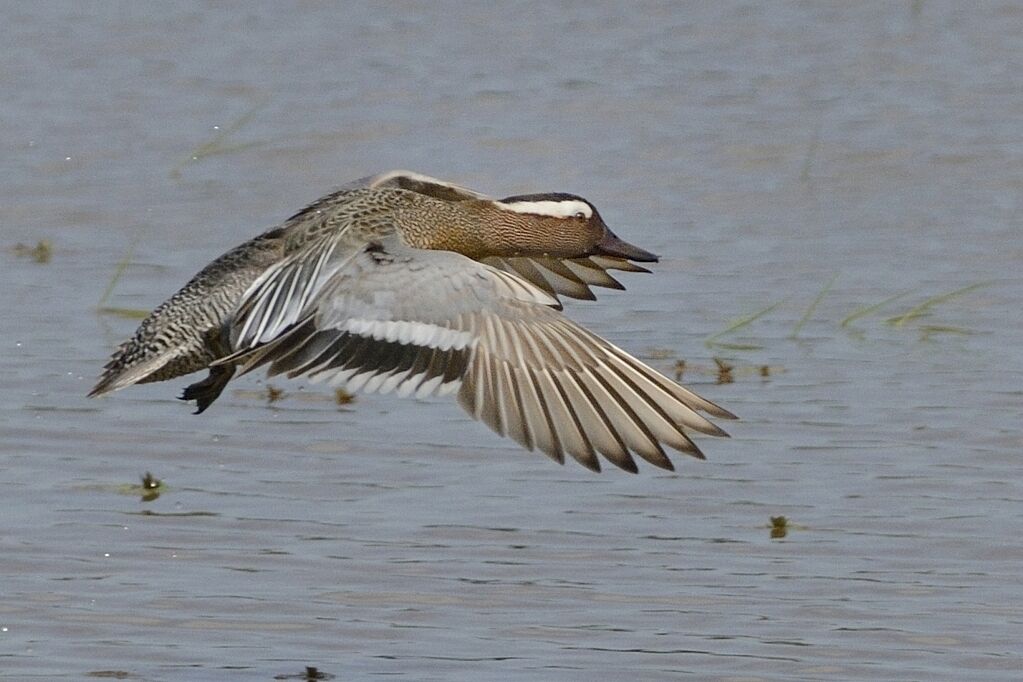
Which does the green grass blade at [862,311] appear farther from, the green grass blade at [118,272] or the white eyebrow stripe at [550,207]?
→ the green grass blade at [118,272]

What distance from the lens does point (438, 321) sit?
4.96m

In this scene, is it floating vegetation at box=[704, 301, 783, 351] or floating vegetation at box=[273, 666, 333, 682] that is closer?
floating vegetation at box=[273, 666, 333, 682]

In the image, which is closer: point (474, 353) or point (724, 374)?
point (474, 353)

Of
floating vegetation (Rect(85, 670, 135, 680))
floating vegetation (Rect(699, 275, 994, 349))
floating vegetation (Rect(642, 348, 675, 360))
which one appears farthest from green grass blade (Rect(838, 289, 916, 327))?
floating vegetation (Rect(85, 670, 135, 680))

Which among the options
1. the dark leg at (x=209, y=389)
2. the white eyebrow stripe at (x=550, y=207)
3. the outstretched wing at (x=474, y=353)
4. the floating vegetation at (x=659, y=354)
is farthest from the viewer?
the floating vegetation at (x=659, y=354)

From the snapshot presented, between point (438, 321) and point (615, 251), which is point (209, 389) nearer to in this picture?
point (438, 321)

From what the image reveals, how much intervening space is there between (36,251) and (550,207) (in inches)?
131

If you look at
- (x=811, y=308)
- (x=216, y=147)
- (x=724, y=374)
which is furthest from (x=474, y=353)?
(x=216, y=147)

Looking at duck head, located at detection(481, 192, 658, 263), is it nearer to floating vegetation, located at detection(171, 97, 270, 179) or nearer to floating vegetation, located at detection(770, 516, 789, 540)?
floating vegetation, located at detection(770, 516, 789, 540)

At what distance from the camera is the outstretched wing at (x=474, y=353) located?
469 cm

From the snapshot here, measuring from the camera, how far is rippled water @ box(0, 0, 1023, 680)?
16.7 ft

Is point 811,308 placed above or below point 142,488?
above

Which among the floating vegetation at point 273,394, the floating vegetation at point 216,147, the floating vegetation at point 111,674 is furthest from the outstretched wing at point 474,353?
the floating vegetation at point 216,147

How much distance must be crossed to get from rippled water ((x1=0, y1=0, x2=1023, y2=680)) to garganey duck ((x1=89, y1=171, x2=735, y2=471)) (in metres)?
0.54
